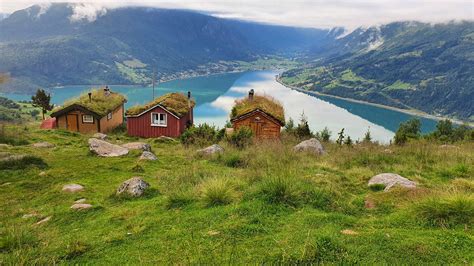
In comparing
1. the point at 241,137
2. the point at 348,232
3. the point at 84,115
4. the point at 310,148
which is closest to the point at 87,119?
the point at 84,115

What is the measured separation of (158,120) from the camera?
33.5 m

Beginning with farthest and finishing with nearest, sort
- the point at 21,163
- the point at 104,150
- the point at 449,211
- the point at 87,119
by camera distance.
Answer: the point at 87,119 → the point at 104,150 → the point at 21,163 → the point at 449,211

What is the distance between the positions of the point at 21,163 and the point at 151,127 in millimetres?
21398

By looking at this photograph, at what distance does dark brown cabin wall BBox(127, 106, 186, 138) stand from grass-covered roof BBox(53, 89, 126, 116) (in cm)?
319

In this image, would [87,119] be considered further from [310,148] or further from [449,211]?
[449,211]

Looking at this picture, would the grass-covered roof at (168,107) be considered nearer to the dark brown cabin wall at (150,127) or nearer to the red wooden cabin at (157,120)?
the red wooden cabin at (157,120)

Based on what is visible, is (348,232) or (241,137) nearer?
(348,232)

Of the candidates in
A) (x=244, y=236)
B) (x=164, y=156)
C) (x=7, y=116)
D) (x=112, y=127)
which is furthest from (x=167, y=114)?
(x=7, y=116)

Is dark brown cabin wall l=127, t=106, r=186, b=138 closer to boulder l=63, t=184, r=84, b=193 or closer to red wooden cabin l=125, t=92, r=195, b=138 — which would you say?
red wooden cabin l=125, t=92, r=195, b=138

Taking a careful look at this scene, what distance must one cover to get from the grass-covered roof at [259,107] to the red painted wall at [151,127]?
18.0 ft

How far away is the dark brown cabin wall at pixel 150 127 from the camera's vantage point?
109ft

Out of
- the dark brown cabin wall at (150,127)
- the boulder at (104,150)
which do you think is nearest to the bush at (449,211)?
the boulder at (104,150)

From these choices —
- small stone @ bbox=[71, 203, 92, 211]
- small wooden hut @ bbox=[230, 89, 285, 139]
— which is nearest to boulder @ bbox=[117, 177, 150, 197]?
small stone @ bbox=[71, 203, 92, 211]

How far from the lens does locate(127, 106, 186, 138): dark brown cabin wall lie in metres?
33.1
